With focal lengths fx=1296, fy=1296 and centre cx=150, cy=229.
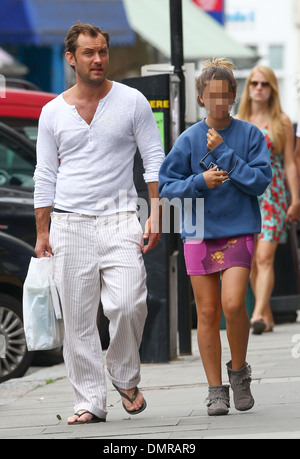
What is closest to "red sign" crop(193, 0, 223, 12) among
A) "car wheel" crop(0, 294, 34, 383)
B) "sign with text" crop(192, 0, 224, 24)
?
"sign with text" crop(192, 0, 224, 24)

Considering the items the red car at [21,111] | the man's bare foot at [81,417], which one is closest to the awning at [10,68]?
the red car at [21,111]

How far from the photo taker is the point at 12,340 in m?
8.65

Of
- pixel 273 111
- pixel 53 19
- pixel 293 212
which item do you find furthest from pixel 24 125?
pixel 53 19

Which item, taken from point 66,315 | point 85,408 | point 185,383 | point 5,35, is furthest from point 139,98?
point 5,35

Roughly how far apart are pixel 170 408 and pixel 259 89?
13.7 ft

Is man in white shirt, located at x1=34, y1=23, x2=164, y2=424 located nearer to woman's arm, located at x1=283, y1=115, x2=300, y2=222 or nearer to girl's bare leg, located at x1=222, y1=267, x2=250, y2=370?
girl's bare leg, located at x1=222, y1=267, x2=250, y2=370

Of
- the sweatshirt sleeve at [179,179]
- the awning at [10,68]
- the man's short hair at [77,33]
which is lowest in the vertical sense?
the sweatshirt sleeve at [179,179]

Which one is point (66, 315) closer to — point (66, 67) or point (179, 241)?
point (179, 241)

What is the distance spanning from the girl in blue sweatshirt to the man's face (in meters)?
0.48

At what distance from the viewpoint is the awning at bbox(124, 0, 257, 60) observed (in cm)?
2570

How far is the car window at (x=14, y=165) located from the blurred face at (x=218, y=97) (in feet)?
12.3

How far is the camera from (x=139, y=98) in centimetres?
625

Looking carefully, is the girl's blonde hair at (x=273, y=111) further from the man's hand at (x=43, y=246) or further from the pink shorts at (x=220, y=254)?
the man's hand at (x=43, y=246)

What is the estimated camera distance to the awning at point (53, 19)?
23.3 metres
